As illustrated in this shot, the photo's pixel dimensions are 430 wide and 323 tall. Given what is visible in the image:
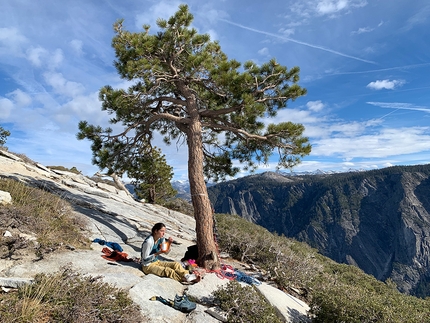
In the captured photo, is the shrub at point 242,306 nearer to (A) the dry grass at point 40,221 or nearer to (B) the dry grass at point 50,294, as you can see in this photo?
(B) the dry grass at point 50,294

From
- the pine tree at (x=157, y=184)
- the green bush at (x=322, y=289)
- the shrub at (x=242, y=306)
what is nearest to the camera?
the shrub at (x=242, y=306)

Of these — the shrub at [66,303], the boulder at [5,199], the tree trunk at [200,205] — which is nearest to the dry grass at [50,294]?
the shrub at [66,303]

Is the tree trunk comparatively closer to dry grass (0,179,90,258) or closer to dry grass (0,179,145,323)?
dry grass (0,179,90,258)

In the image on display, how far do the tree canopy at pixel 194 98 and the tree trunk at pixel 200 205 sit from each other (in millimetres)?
28

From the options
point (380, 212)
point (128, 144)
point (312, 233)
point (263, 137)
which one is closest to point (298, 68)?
point (263, 137)

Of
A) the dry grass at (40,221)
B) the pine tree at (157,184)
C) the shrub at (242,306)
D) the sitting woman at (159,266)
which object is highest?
the pine tree at (157,184)

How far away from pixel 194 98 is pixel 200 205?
12.3 ft

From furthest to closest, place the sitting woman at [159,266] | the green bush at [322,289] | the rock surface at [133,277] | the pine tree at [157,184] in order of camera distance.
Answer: the pine tree at [157,184] → the sitting woman at [159,266] → the green bush at [322,289] → the rock surface at [133,277]

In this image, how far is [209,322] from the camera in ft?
14.9

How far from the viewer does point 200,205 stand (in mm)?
8211

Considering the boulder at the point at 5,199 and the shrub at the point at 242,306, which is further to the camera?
the boulder at the point at 5,199

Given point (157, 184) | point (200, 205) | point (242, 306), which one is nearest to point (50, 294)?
point (242, 306)

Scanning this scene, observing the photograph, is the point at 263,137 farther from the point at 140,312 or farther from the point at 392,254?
the point at 392,254

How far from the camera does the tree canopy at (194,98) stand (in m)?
8.27
